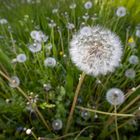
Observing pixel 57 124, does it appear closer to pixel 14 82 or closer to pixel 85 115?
pixel 85 115

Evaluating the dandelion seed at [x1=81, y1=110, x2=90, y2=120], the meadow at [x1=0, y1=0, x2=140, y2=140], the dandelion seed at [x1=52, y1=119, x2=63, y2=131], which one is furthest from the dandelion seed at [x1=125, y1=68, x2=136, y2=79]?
the dandelion seed at [x1=52, y1=119, x2=63, y2=131]

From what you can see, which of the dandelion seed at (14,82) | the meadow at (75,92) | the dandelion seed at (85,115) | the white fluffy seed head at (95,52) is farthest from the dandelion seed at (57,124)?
the white fluffy seed head at (95,52)

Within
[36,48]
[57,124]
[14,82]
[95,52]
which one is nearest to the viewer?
[95,52]

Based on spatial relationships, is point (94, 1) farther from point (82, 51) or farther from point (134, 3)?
point (82, 51)

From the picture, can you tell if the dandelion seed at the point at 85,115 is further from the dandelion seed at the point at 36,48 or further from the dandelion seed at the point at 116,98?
the dandelion seed at the point at 36,48

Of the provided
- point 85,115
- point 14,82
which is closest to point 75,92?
point 85,115

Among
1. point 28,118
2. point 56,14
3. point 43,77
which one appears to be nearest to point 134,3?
point 56,14

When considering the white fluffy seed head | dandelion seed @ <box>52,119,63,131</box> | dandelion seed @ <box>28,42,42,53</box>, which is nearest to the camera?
the white fluffy seed head

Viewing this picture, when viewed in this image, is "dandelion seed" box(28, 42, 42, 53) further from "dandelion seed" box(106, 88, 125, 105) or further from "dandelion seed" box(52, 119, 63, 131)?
"dandelion seed" box(106, 88, 125, 105)
